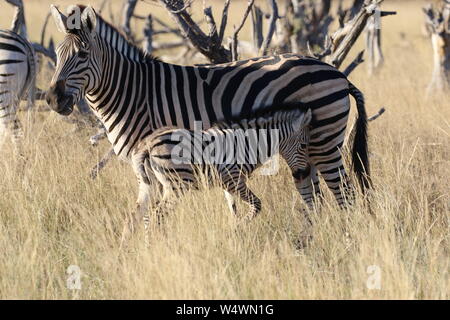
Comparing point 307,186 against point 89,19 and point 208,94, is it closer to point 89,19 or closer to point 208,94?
point 208,94

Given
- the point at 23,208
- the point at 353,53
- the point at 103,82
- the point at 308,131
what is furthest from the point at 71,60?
the point at 353,53

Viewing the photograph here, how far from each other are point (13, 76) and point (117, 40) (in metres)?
2.31

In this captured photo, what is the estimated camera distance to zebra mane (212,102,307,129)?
5918 millimetres

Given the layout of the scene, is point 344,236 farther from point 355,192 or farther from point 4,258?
point 4,258

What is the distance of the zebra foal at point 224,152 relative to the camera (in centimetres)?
559

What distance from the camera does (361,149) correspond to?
20.6 ft

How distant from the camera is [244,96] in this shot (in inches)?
242

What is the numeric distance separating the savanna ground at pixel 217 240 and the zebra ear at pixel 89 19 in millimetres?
1472

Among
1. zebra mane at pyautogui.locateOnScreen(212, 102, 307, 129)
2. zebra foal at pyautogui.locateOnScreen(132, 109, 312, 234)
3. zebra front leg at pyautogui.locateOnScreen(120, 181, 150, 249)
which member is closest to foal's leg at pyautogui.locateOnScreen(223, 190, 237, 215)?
zebra foal at pyautogui.locateOnScreen(132, 109, 312, 234)

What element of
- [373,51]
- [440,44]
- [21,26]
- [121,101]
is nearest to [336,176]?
[121,101]

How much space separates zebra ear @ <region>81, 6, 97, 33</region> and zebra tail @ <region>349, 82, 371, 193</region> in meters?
2.32

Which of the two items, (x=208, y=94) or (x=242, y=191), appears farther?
(x=208, y=94)

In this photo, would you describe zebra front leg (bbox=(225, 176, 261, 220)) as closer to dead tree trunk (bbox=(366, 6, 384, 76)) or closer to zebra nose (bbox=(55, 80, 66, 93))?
zebra nose (bbox=(55, 80, 66, 93))

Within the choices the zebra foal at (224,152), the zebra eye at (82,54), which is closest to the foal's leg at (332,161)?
the zebra foal at (224,152)
